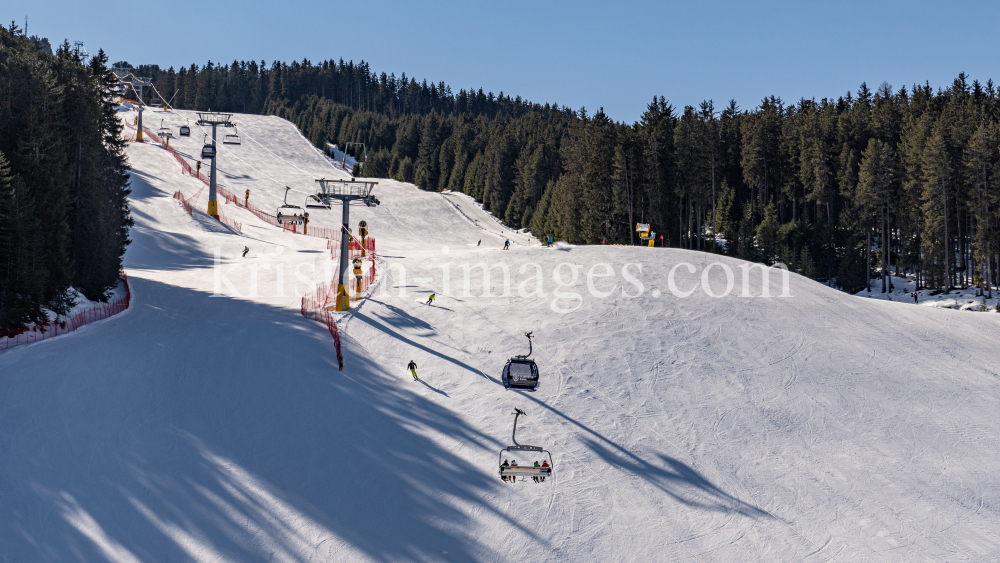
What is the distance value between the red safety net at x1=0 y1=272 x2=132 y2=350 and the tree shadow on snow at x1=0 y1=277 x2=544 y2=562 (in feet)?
2.77

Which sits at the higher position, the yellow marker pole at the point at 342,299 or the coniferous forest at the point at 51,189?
the coniferous forest at the point at 51,189

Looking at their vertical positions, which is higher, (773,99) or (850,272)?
(773,99)

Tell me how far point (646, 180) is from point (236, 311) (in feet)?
129

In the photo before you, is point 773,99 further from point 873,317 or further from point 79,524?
point 79,524

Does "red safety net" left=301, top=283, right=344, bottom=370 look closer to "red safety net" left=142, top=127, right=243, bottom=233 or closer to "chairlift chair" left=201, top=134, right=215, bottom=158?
"red safety net" left=142, top=127, right=243, bottom=233

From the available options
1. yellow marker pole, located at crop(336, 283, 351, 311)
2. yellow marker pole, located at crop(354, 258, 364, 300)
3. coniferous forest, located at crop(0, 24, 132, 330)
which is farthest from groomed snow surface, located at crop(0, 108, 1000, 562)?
coniferous forest, located at crop(0, 24, 132, 330)

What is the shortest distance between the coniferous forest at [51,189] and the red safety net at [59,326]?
46 cm

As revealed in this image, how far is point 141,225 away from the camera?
5344cm

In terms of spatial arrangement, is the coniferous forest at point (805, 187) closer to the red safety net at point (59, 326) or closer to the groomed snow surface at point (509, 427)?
the groomed snow surface at point (509, 427)

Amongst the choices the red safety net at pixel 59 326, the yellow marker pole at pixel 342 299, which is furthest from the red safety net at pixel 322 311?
the red safety net at pixel 59 326

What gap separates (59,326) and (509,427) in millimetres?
18774

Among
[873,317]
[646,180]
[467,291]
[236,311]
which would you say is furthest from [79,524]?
[646,180]

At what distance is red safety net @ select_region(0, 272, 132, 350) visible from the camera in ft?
86.3

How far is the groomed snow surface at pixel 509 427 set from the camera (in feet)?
60.7
